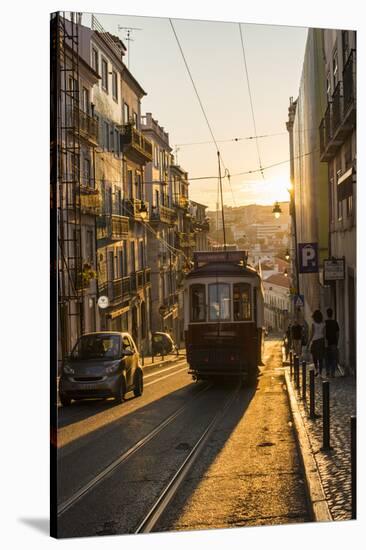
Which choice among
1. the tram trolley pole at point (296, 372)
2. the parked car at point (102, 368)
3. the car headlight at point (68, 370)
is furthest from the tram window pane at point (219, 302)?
the car headlight at point (68, 370)

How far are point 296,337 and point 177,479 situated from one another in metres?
2.25

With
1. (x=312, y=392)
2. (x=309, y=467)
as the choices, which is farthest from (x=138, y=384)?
(x=312, y=392)

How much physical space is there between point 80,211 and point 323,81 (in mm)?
3373

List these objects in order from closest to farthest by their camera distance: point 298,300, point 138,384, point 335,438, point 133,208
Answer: point 133,208 → point 138,384 → point 335,438 → point 298,300

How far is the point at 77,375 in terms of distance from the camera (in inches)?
319

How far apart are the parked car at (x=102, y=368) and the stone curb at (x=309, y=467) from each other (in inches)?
64.9

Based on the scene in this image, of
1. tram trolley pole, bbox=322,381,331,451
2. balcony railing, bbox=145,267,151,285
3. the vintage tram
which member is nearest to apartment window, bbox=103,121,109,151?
balcony railing, bbox=145,267,151,285

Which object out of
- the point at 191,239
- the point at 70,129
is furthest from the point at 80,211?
the point at 191,239

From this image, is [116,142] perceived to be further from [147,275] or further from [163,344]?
[163,344]

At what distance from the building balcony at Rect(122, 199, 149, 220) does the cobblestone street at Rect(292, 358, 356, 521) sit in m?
2.59

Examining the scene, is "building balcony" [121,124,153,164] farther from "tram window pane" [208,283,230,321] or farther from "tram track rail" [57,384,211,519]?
"tram track rail" [57,384,211,519]

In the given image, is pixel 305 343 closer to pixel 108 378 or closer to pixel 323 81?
pixel 108 378

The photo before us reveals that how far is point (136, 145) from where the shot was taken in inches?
344

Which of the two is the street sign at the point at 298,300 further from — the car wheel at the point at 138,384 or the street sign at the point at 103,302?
the street sign at the point at 103,302
